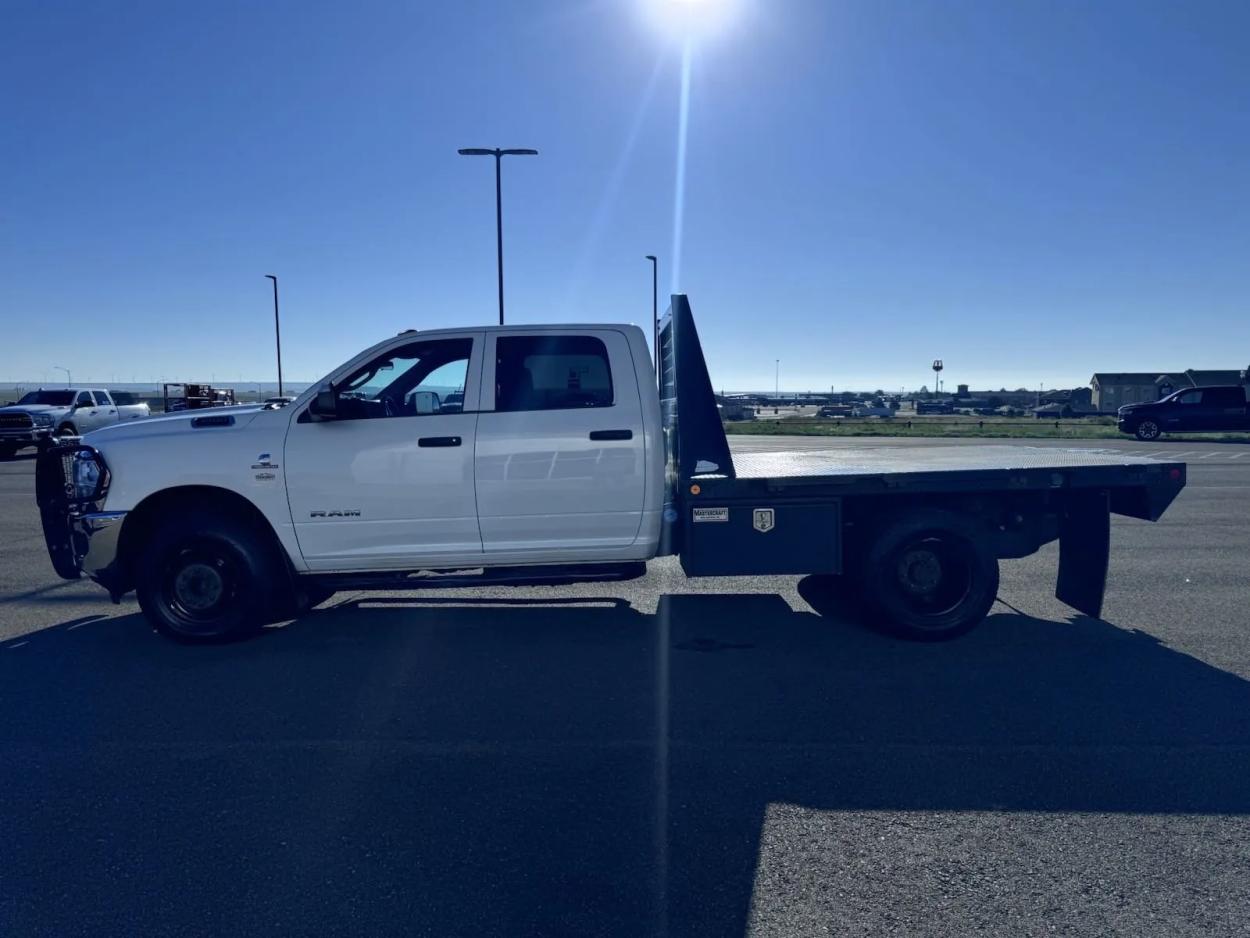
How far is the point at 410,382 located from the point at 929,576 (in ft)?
12.8

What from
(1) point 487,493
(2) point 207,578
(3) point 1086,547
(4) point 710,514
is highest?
(1) point 487,493

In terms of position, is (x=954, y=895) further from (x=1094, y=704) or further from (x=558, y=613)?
(x=558, y=613)

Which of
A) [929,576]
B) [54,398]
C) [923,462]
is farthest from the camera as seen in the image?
[54,398]

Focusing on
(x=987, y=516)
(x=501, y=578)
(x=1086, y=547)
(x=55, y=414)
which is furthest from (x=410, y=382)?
(x=55, y=414)

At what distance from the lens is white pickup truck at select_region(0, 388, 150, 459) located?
75.4ft

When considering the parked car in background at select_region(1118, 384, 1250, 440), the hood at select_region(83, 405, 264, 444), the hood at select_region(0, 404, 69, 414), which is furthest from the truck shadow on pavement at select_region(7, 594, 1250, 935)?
the parked car in background at select_region(1118, 384, 1250, 440)

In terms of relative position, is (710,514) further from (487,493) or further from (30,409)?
(30,409)

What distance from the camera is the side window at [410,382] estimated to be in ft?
19.6

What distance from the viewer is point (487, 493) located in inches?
234

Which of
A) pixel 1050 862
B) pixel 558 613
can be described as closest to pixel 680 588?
pixel 558 613

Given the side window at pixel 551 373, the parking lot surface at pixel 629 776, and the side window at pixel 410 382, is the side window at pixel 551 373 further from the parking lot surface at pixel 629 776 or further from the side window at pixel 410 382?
the parking lot surface at pixel 629 776

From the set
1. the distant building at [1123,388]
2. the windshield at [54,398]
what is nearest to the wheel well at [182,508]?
the windshield at [54,398]

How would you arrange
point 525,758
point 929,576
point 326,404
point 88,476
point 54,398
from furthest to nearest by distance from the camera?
point 54,398 → point 929,576 → point 88,476 → point 326,404 → point 525,758

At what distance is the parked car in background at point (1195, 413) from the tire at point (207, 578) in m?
30.7
